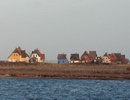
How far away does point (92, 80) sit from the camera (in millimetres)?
97750

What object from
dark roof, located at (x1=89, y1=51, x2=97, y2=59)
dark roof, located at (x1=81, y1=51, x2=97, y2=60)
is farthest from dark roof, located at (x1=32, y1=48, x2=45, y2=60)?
dark roof, located at (x1=89, y1=51, x2=97, y2=59)

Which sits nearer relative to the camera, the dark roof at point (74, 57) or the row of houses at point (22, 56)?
the row of houses at point (22, 56)

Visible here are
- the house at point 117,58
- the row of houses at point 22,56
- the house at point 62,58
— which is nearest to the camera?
the row of houses at point 22,56

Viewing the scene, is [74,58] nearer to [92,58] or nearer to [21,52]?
[92,58]

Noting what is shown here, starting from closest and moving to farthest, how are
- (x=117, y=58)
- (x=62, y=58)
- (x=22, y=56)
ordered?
(x=22, y=56)
(x=62, y=58)
(x=117, y=58)

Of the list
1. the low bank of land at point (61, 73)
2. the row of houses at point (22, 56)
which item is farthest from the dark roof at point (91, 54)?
the low bank of land at point (61, 73)

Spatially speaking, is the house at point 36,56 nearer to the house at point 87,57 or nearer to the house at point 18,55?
the house at point 18,55

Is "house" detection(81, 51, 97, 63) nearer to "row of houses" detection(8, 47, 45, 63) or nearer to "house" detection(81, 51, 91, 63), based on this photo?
"house" detection(81, 51, 91, 63)

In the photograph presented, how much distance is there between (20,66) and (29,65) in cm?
386

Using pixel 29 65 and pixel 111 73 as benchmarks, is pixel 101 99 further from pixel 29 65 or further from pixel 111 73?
pixel 29 65

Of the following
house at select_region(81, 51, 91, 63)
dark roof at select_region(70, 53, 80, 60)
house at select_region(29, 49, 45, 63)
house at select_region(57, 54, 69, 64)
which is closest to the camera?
house at select_region(29, 49, 45, 63)

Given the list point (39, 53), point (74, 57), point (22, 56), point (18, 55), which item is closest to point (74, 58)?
point (74, 57)

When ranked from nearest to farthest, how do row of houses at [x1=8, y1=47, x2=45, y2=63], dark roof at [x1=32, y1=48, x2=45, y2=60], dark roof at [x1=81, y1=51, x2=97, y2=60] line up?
row of houses at [x1=8, y1=47, x2=45, y2=63], dark roof at [x1=32, y1=48, x2=45, y2=60], dark roof at [x1=81, y1=51, x2=97, y2=60]

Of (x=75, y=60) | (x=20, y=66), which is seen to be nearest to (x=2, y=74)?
(x=20, y=66)
